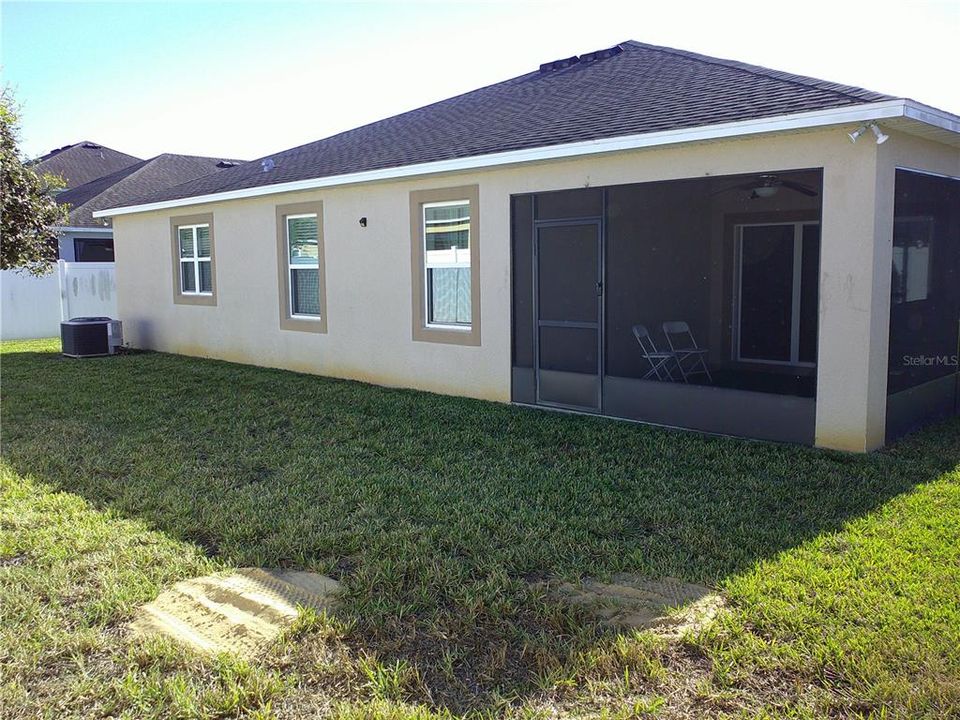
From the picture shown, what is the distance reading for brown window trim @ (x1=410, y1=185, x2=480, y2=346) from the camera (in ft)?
31.1

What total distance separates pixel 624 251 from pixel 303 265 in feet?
15.8

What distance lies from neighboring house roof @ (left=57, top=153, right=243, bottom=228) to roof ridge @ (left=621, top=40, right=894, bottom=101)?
45.2 feet

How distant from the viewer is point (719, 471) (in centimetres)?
630

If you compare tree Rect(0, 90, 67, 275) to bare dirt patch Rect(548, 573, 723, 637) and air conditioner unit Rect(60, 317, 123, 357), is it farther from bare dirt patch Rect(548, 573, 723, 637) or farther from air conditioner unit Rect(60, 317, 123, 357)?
bare dirt patch Rect(548, 573, 723, 637)

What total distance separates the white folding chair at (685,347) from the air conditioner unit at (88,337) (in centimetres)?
1021

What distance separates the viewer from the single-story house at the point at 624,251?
6781 mm

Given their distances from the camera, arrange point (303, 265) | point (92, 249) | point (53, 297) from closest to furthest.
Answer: point (303, 265), point (53, 297), point (92, 249)

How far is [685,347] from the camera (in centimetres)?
1130

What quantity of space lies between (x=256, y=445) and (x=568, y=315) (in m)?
4.84

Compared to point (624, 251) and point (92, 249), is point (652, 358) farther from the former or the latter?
point (92, 249)

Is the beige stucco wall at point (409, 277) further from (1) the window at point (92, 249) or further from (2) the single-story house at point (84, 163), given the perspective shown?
(2) the single-story house at point (84, 163)

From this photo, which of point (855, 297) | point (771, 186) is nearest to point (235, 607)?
point (855, 297)

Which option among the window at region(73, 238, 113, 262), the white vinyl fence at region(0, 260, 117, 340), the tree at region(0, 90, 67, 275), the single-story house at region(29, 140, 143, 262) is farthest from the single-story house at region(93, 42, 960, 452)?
the single-story house at region(29, 140, 143, 262)

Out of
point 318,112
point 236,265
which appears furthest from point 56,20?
point 318,112
